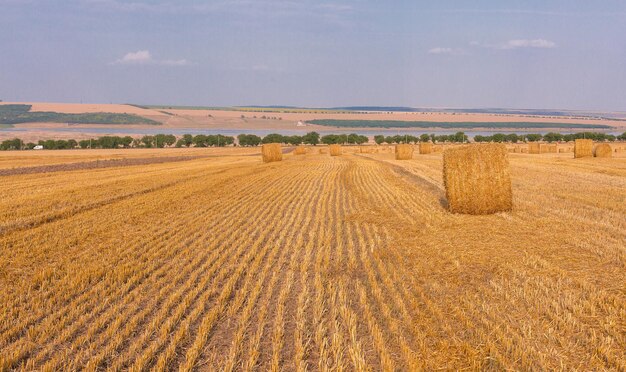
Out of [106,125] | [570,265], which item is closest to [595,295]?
[570,265]

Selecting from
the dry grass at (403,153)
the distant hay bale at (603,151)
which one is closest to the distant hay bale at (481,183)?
the distant hay bale at (603,151)

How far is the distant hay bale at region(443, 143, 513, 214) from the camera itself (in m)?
12.7

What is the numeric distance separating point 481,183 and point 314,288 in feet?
25.1

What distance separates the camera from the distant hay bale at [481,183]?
12695 millimetres

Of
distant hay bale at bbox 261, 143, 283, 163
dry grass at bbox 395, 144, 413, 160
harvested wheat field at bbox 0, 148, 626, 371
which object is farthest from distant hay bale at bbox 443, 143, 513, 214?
dry grass at bbox 395, 144, 413, 160

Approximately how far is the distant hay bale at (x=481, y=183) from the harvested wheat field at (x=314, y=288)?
392mm

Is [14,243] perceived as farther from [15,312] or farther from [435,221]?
[435,221]

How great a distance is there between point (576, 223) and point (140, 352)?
396 inches

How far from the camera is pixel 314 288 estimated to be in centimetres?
705

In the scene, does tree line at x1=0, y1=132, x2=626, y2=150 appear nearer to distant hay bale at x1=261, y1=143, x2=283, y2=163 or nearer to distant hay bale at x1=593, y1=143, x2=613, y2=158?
distant hay bale at x1=261, y1=143, x2=283, y2=163

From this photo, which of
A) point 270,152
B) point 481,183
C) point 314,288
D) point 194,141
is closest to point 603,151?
point 270,152

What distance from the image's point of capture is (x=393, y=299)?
6.42 meters

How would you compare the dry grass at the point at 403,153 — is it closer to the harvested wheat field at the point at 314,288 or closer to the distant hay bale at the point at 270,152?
the distant hay bale at the point at 270,152

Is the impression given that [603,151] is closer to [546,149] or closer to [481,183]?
[546,149]
